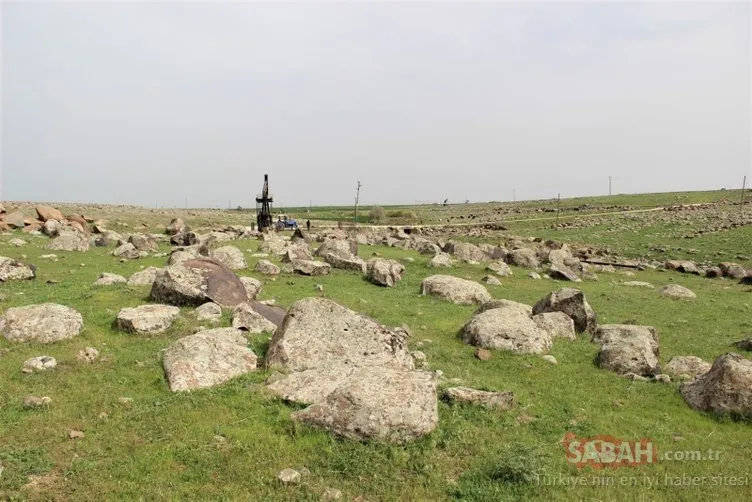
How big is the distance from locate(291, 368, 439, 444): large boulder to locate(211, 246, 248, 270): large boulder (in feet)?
69.9

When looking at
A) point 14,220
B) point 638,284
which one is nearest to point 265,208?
point 14,220

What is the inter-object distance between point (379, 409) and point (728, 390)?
29.4ft

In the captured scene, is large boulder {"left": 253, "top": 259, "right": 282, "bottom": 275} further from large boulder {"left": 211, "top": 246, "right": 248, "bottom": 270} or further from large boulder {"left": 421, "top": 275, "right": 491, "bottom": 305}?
large boulder {"left": 421, "top": 275, "right": 491, "bottom": 305}

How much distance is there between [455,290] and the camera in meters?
27.1

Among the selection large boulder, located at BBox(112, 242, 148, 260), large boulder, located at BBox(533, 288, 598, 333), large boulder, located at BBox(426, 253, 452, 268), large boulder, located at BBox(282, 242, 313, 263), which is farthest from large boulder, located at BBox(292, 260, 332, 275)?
large boulder, located at BBox(533, 288, 598, 333)

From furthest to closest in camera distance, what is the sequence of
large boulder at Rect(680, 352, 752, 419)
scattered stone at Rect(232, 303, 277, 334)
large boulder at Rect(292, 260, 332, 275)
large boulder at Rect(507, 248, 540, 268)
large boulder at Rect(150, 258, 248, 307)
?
large boulder at Rect(507, 248, 540, 268) → large boulder at Rect(292, 260, 332, 275) → large boulder at Rect(150, 258, 248, 307) → scattered stone at Rect(232, 303, 277, 334) → large boulder at Rect(680, 352, 752, 419)

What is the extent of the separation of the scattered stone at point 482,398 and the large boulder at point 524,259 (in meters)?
32.1

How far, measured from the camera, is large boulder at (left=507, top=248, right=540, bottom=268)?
43.4m

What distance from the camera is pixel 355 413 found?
1070 cm

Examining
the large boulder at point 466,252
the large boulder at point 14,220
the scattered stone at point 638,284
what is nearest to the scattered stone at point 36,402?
the large boulder at point 466,252

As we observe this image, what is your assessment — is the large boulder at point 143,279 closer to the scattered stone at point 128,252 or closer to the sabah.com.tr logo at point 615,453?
the scattered stone at point 128,252

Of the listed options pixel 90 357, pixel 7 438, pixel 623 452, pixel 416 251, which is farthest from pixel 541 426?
pixel 416 251

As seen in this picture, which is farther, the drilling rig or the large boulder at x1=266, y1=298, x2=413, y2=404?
the drilling rig

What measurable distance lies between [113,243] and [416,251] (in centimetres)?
2720
